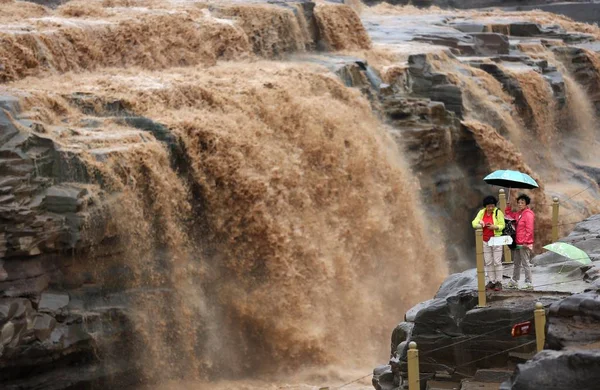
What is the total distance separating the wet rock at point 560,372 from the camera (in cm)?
988

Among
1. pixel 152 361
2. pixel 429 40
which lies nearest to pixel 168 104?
pixel 152 361

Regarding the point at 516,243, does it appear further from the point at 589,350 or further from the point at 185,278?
the point at 185,278

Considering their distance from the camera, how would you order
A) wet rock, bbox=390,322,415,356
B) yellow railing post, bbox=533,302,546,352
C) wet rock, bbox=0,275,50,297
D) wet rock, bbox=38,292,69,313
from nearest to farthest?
yellow railing post, bbox=533,302,546,352, wet rock, bbox=390,322,415,356, wet rock, bbox=0,275,50,297, wet rock, bbox=38,292,69,313

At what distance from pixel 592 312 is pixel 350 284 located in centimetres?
1059

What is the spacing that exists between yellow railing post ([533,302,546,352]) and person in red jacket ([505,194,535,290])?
127 cm

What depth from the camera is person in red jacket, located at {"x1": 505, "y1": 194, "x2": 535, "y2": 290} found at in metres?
13.1

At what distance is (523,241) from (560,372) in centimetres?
337

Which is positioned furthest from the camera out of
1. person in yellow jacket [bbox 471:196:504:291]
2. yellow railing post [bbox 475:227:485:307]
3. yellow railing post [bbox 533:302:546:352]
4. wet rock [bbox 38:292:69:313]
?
wet rock [bbox 38:292:69:313]

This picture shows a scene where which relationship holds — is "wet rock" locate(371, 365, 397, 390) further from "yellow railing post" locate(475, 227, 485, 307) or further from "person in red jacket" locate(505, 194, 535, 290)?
"person in red jacket" locate(505, 194, 535, 290)

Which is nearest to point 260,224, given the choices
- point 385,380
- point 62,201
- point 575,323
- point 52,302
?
point 62,201

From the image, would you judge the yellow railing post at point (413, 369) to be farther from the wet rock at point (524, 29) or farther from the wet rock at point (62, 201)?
the wet rock at point (524, 29)

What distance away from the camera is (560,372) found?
1000 centimetres

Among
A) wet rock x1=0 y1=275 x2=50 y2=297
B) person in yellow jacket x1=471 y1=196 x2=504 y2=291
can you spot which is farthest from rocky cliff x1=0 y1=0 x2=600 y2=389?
person in yellow jacket x1=471 y1=196 x2=504 y2=291

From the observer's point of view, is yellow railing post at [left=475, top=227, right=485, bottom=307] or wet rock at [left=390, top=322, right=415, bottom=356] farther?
wet rock at [left=390, top=322, right=415, bottom=356]
